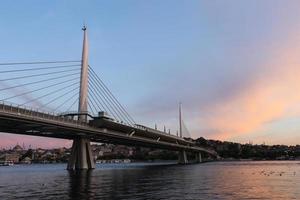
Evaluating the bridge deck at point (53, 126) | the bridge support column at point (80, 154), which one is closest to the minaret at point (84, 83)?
the bridge deck at point (53, 126)

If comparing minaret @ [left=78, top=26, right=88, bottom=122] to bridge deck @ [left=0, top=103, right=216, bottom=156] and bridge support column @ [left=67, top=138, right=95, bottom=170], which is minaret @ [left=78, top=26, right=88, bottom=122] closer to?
bridge deck @ [left=0, top=103, right=216, bottom=156]

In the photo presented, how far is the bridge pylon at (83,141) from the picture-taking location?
107062 millimetres

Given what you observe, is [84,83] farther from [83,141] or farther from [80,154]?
[80,154]

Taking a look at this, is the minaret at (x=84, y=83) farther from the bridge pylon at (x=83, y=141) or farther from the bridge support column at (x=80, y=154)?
the bridge support column at (x=80, y=154)

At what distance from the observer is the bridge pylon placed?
10706cm

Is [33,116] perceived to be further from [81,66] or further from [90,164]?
[90,164]

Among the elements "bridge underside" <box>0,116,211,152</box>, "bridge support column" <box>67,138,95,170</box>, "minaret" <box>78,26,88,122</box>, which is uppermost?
"minaret" <box>78,26,88,122</box>

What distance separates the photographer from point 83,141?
118000 mm

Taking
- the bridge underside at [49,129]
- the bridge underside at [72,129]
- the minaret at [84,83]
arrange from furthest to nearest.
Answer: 1. the minaret at [84,83]
2. the bridge underside at [49,129]
3. the bridge underside at [72,129]

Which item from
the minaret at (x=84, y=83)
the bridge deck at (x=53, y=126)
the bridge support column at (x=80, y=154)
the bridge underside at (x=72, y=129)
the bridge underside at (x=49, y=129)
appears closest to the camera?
the bridge deck at (x=53, y=126)

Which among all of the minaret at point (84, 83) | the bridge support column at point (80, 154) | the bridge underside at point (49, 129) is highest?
the minaret at point (84, 83)

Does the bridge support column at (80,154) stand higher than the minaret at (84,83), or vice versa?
the minaret at (84,83)

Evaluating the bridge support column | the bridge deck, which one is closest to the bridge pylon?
the bridge support column

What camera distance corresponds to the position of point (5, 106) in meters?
77.6
